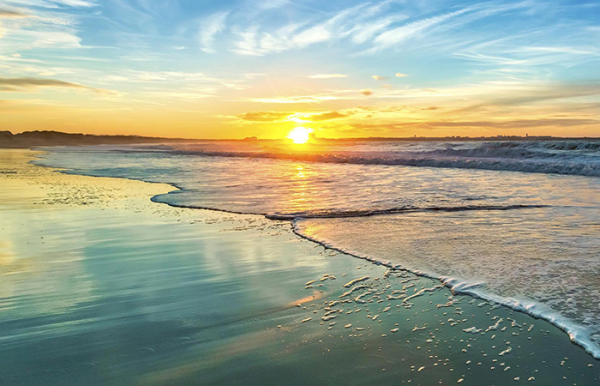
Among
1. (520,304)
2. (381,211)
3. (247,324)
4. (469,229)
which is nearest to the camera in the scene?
(247,324)

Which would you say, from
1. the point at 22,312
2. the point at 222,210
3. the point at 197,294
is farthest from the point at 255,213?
the point at 22,312

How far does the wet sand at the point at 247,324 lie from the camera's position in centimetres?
287

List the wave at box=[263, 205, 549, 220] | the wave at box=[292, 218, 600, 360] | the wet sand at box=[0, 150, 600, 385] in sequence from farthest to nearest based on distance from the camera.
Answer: the wave at box=[263, 205, 549, 220] < the wave at box=[292, 218, 600, 360] < the wet sand at box=[0, 150, 600, 385]

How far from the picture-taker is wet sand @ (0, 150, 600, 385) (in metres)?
2.87

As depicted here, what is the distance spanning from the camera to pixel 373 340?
331cm

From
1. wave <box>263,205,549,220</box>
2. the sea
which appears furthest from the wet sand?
wave <box>263,205,549,220</box>

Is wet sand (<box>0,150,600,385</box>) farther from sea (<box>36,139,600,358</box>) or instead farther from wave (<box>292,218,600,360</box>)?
sea (<box>36,139,600,358</box>)

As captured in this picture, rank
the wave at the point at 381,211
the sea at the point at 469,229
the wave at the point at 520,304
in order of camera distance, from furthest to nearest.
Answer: the wave at the point at 381,211
the sea at the point at 469,229
the wave at the point at 520,304

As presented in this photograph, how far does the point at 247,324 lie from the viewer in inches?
143

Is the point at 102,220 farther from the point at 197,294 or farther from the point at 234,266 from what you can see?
the point at 197,294

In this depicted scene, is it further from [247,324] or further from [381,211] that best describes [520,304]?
[381,211]

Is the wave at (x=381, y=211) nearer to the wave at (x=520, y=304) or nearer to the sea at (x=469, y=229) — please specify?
the sea at (x=469, y=229)

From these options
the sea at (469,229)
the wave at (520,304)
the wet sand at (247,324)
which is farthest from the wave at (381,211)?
the wave at (520,304)

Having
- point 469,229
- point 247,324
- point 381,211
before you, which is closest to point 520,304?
point 247,324
